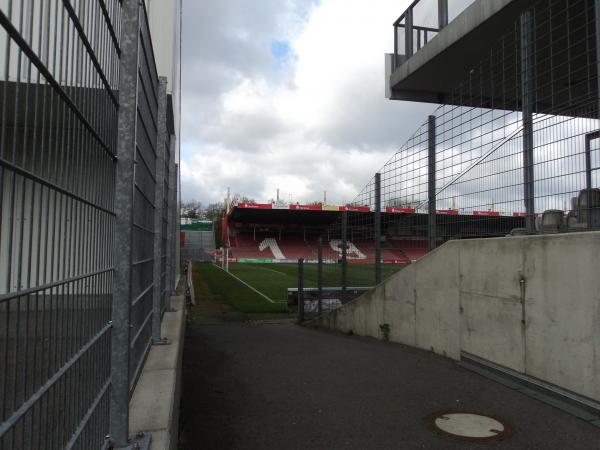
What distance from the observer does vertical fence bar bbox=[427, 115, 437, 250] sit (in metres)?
8.05

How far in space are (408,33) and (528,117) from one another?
562 cm

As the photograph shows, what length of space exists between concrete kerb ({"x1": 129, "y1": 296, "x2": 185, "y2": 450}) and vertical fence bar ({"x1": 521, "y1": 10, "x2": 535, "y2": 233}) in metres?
4.33

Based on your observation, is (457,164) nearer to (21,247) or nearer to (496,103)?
(496,103)

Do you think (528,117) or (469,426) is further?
(528,117)

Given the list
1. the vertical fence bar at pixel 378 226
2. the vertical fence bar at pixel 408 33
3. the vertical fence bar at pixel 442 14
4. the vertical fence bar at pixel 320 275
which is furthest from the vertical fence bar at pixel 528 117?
the vertical fence bar at pixel 320 275

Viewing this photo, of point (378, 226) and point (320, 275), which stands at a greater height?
point (378, 226)

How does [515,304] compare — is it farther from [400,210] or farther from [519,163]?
[400,210]

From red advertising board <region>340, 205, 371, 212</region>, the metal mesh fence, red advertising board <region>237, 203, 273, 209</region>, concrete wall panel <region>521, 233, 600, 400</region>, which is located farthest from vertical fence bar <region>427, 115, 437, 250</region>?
red advertising board <region>237, 203, 273, 209</region>

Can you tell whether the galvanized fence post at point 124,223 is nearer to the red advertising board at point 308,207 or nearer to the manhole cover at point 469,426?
the manhole cover at point 469,426

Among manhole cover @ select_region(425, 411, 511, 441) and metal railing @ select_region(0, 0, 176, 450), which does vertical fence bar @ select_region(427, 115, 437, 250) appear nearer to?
manhole cover @ select_region(425, 411, 511, 441)

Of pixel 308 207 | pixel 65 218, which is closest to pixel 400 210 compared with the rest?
pixel 65 218

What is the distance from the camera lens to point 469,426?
411 cm

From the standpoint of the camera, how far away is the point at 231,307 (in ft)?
51.4

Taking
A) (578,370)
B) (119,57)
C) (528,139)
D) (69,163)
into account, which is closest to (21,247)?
(69,163)
